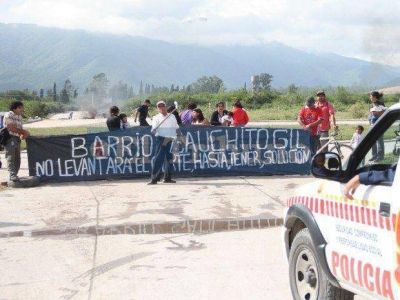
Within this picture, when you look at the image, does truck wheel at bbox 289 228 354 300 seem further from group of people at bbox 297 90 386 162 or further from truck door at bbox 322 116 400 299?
group of people at bbox 297 90 386 162

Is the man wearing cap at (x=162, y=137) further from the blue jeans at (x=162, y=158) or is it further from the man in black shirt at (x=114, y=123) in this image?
the man in black shirt at (x=114, y=123)

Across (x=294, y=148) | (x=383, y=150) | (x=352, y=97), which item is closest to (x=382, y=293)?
(x=383, y=150)

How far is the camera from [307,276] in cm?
508

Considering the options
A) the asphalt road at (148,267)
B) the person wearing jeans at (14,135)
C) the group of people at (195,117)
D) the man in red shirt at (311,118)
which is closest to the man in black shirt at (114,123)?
the group of people at (195,117)

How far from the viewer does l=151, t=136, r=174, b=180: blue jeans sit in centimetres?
1309

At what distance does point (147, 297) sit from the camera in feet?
19.6

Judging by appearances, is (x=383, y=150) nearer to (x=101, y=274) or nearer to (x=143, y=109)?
(x=101, y=274)

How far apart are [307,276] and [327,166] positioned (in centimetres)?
95

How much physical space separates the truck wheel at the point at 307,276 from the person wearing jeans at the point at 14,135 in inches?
Answer: 335

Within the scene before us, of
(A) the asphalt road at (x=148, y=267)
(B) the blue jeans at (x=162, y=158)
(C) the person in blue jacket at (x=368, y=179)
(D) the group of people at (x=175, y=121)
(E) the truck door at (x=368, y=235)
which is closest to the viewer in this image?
(E) the truck door at (x=368, y=235)

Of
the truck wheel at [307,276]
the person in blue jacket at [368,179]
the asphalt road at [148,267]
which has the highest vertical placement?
the person in blue jacket at [368,179]

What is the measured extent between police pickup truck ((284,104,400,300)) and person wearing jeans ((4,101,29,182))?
829 cm

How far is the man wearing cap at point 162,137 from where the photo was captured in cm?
1311

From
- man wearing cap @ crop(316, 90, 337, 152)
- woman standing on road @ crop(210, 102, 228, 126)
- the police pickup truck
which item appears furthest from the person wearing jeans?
the police pickup truck
